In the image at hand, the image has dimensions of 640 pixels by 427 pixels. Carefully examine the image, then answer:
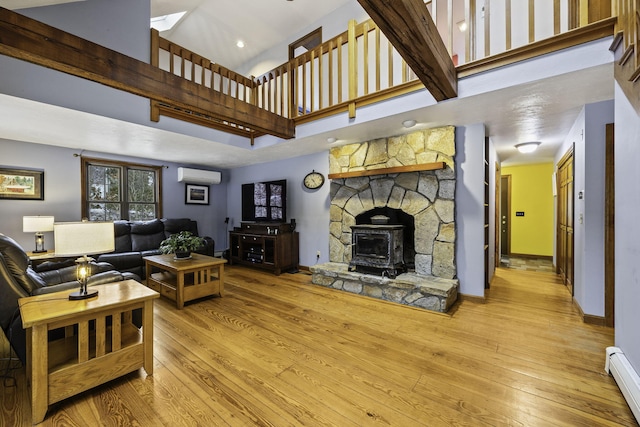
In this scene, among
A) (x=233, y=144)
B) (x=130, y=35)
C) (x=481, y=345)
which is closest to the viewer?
(x=481, y=345)

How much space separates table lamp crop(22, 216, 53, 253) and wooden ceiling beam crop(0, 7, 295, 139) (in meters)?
2.88

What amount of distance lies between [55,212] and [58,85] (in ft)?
Answer: 9.15

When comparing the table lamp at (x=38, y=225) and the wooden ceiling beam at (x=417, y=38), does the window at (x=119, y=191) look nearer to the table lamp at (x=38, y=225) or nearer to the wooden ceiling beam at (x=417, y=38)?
the table lamp at (x=38, y=225)

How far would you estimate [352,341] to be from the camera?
7.67 feet

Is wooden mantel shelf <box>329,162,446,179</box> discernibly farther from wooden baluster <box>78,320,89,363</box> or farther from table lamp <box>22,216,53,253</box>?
table lamp <box>22,216,53,253</box>

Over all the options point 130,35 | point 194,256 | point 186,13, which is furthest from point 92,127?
point 186,13

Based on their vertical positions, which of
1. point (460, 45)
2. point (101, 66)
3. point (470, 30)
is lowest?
point (101, 66)

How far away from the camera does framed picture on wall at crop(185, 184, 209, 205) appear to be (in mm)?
6129

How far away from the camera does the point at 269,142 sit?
4410mm

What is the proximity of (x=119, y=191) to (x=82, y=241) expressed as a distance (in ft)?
14.2

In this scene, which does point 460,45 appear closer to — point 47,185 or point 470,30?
point 470,30

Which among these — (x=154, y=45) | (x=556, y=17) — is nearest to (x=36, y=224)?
(x=154, y=45)

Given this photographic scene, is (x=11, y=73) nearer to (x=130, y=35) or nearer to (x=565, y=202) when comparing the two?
(x=130, y=35)

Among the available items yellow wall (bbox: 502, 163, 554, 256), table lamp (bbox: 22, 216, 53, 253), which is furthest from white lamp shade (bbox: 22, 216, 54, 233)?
yellow wall (bbox: 502, 163, 554, 256)
